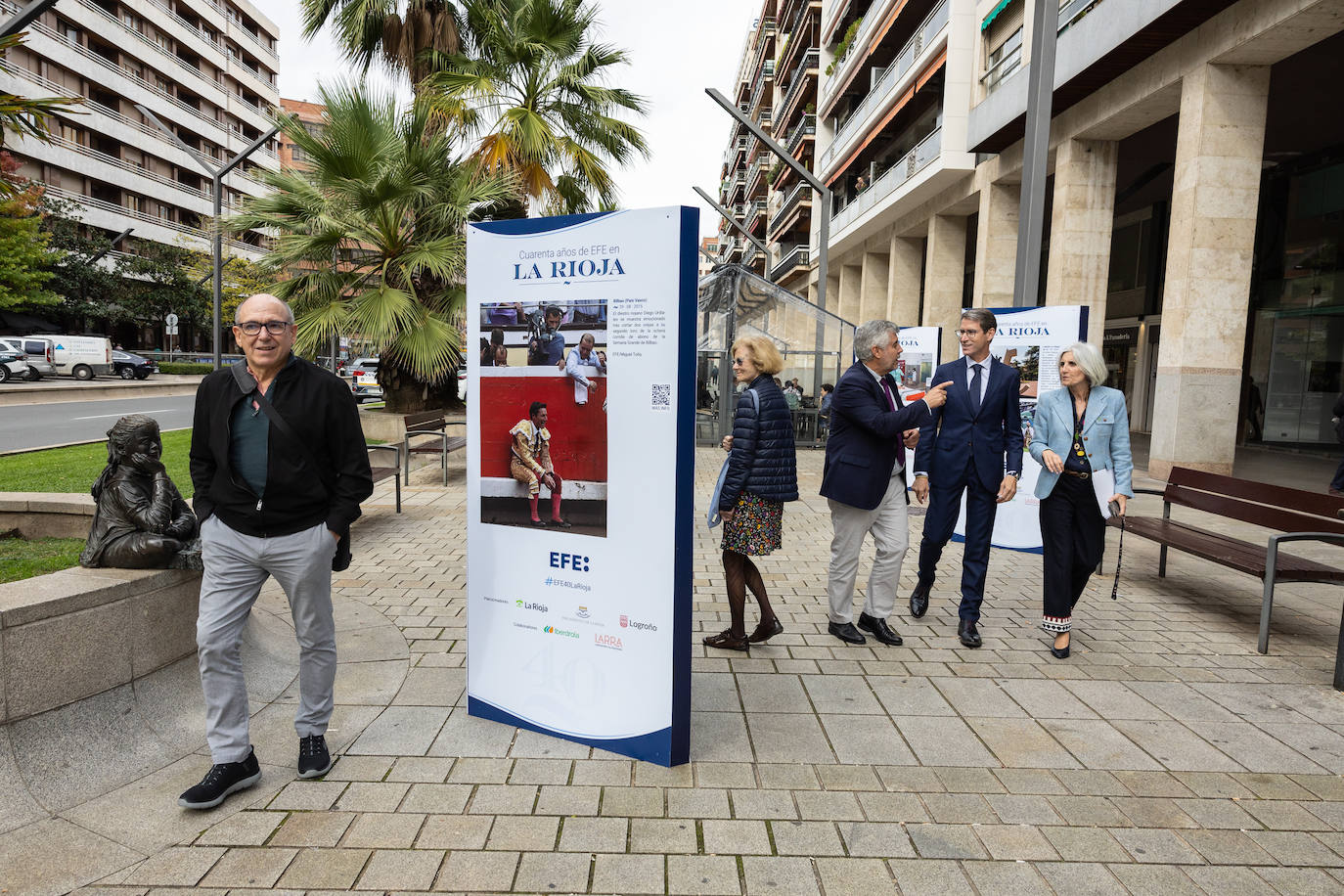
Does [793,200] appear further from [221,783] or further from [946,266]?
[221,783]

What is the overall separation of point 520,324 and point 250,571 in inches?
55.3

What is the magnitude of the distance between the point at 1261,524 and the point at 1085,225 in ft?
36.8

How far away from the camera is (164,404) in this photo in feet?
76.6

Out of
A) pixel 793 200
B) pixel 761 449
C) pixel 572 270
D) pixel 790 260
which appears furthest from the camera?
pixel 790 260

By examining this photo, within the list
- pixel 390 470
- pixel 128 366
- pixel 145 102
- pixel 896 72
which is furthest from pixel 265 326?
pixel 145 102

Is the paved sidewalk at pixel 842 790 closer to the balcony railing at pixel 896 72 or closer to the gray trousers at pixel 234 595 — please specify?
the gray trousers at pixel 234 595

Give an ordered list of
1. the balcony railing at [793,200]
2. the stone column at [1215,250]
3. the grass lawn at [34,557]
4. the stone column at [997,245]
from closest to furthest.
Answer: the grass lawn at [34,557]
the stone column at [1215,250]
the stone column at [997,245]
the balcony railing at [793,200]

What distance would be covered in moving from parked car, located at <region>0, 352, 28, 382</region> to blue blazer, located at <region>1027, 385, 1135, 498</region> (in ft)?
118

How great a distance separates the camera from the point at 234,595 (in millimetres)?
3076

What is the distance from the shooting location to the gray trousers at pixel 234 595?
119 inches

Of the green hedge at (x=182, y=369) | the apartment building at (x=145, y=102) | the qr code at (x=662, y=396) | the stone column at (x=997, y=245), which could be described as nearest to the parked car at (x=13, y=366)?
the apartment building at (x=145, y=102)

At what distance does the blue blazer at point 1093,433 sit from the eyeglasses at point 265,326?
394 centimetres

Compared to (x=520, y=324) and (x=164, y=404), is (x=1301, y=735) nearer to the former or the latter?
(x=520, y=324)

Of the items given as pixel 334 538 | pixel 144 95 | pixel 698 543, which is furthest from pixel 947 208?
A: pixel 144 95
